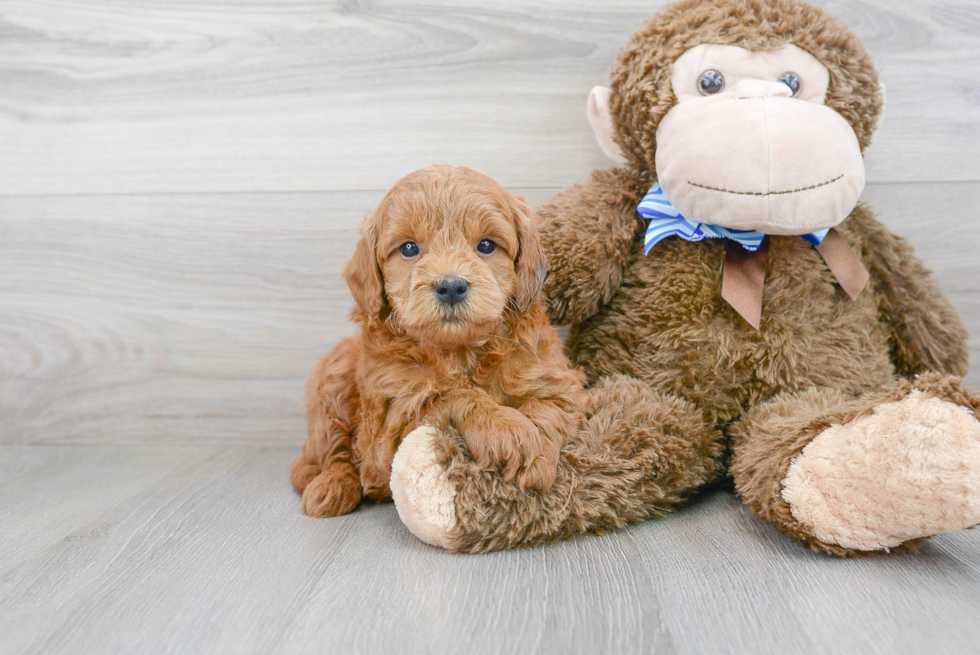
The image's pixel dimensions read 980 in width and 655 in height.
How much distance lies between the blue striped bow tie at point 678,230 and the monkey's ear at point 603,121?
5.7 inches

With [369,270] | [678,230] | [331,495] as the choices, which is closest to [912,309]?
[678,230]

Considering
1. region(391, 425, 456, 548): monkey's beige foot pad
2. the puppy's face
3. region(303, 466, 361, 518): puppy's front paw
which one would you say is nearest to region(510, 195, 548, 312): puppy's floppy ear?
the puppy's face

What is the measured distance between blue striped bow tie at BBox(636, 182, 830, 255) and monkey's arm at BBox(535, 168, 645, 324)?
0.16 ft

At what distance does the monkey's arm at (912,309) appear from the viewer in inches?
52.8

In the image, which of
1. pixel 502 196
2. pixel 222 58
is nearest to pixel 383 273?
pixel 502 196

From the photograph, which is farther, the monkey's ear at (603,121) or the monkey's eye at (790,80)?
the monkey's ear at (603,121)

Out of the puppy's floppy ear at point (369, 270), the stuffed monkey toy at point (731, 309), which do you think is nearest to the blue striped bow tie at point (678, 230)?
the stuffed monkey toy at point (731, 309)

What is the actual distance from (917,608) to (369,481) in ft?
2.71

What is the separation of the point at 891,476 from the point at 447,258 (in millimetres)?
662

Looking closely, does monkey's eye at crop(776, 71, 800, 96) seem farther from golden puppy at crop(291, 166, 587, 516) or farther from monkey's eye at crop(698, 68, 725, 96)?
golden puppy at crop(291, 166, 587, 516)

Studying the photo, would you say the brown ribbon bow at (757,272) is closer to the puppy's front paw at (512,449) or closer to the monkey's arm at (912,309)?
the monkey's arm at (912,309)

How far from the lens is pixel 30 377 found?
1741 mm

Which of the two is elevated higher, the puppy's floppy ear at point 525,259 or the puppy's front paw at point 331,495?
the puppy's floppy ear at point 525,259

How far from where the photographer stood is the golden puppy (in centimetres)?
103
